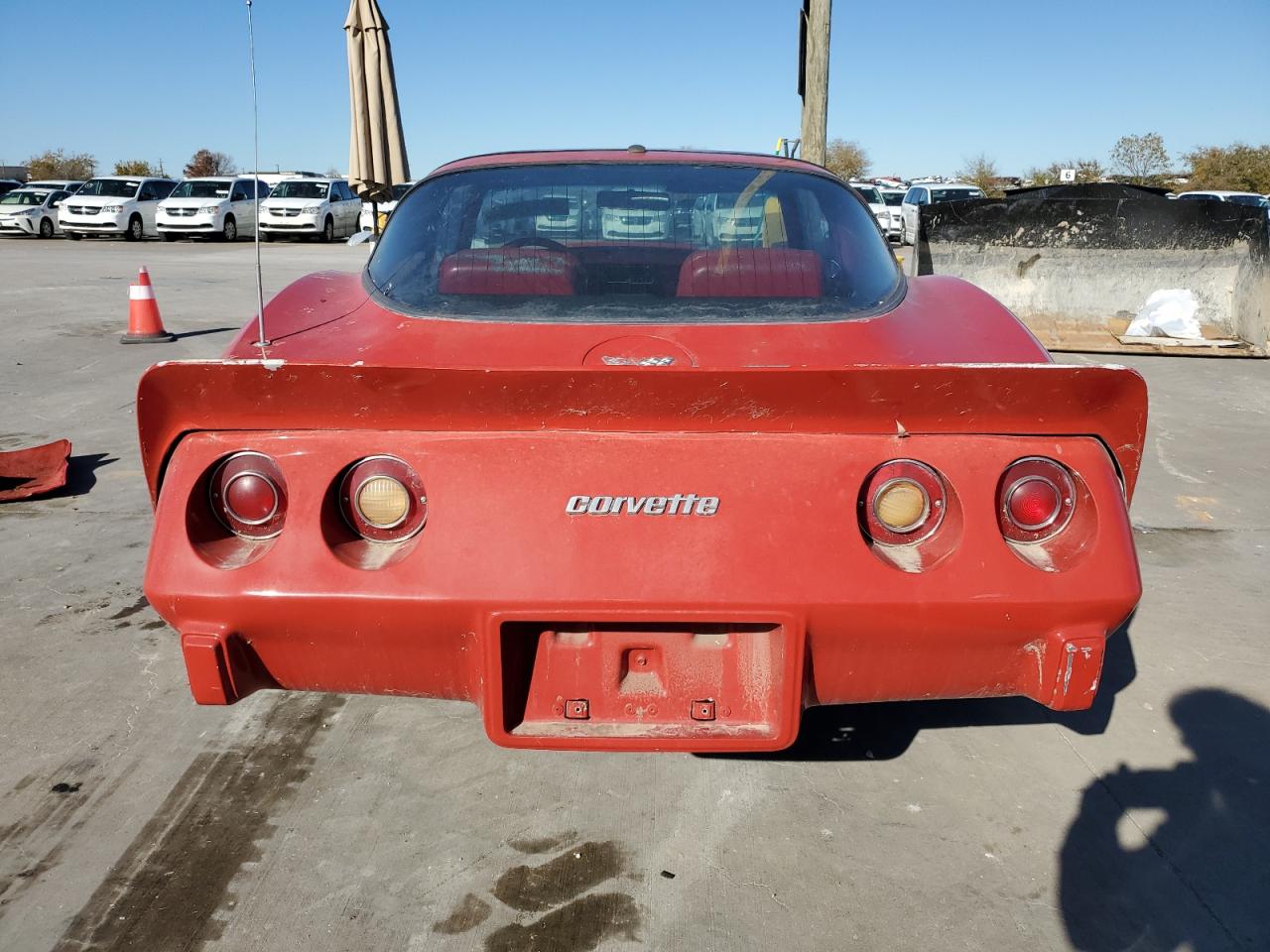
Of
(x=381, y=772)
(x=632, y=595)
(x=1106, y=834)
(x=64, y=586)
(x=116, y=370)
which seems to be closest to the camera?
(x=632, y=595)

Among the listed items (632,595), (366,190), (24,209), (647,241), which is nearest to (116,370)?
(366,190)

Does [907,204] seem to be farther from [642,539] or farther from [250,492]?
[250,492]

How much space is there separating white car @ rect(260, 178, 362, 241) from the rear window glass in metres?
22.0

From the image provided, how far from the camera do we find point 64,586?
395cm

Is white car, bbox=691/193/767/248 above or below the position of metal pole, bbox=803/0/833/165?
below

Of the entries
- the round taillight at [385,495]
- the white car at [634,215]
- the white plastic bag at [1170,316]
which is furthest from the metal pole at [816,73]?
the round taillight at [385,495]

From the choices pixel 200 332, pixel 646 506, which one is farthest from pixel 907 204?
pixel 646 506

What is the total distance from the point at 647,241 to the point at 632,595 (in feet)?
4.65

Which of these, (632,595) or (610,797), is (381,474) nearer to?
(632,595)

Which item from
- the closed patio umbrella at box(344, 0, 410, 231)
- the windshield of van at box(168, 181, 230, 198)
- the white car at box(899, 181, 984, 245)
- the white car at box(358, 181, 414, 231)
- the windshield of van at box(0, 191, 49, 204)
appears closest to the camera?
the white car at box(358, 181, 414, 231)

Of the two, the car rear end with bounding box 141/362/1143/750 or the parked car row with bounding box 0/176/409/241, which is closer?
the car rear end with bounding box 141/362/1143/750

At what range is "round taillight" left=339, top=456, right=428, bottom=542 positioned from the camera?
6.98 ft

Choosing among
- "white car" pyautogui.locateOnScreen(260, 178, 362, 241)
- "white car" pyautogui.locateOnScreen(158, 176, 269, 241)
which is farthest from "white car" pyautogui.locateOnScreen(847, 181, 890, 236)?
"white car" pyautogui.locateOnScreen(158, 176, 269, 241)

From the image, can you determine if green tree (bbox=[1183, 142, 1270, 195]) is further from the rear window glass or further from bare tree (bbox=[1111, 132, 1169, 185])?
the rear window glass
